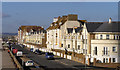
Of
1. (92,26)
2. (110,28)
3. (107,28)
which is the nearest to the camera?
(110,28)

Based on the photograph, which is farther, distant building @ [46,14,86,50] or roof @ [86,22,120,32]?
distant building @ [46,14,86,50]

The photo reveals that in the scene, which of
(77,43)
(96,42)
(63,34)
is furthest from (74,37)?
Answer: (96,42)

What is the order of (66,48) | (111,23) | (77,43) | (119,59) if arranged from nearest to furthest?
(119,59), (111,23), (77,43), (66,48)

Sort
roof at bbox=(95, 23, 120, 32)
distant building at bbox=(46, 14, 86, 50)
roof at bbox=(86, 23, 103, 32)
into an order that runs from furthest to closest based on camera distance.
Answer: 1. distant building at bbox=(46, 14, 86, 50)
2. roof at bbox=(86, 23, 103, 32)
3. roof at bbox=(95, 23, 120, 32)

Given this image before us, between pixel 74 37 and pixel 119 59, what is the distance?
25.1m

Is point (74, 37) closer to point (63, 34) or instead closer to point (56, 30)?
point (63, 34)

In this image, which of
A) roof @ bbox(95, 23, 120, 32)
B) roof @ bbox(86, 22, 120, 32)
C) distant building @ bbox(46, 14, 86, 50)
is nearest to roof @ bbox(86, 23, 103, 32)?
roof @ bbox(86, 22, 120, 32)

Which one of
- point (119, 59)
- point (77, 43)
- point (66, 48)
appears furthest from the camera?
point (66, 48)

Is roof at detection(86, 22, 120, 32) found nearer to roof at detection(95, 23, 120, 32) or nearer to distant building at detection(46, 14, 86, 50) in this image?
roof at detection(95, 23, 120, 32)

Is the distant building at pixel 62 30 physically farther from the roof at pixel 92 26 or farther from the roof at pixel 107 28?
the roof at pixel 107 28

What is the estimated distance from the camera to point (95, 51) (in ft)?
183

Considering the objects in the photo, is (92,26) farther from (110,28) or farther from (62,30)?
(62,30)

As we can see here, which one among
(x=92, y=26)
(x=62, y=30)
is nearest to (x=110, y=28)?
(x=92, y=26)

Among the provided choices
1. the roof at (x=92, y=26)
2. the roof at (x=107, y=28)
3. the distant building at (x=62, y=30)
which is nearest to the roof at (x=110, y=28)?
the roof at (x=107, y=28)
